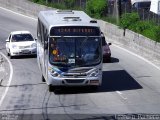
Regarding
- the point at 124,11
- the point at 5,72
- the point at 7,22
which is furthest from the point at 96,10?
the point at 5,72

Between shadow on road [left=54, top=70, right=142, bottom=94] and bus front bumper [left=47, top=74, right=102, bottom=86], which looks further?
shadow on road [left=54, top=70, right=142, bottom=94]

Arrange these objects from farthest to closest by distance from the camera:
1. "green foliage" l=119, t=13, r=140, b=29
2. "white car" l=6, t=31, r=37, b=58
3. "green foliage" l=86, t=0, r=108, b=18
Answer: "green foliage" l=86, t=0, r=108, b=18, "green foliage" l=119, t=13, r=140, b=29, "white car" l=6, t=31, r=37, b=58

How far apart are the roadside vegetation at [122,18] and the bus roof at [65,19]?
1020 cm

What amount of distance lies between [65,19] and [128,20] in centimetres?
1678

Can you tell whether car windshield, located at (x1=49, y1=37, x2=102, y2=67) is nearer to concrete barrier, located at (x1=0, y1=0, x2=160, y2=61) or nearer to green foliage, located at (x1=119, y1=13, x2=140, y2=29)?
concrete barrier, located at (x1=0, y1=0, x2=160, y2=61)

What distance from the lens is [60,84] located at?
2714 cm

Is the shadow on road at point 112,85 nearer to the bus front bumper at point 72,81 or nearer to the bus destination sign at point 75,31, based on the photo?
the bus front bumper at point 72,81

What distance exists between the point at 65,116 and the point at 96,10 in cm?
2906

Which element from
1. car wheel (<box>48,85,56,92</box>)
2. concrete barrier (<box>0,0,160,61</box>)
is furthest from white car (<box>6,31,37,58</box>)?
car wheel (<box>48,85,56,92</box>)

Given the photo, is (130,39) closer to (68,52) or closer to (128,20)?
(128,20)

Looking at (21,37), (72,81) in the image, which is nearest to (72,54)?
(72,81)

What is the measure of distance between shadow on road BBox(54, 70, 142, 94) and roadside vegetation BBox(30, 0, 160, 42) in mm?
7263

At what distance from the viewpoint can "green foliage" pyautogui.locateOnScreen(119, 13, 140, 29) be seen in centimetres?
4391

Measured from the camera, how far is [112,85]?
29.4 metres
